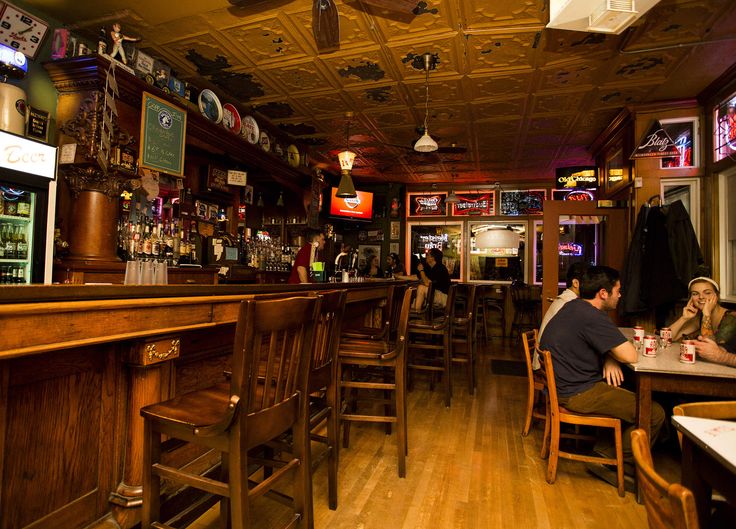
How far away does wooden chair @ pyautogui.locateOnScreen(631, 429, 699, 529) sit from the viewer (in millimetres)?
725

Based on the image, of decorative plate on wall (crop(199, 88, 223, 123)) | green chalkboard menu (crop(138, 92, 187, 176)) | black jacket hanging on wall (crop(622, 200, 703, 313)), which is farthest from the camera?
decorative plate on wall (crop(199, 88, 223, 123))

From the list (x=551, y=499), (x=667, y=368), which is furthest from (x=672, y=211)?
(x=551, y=499)

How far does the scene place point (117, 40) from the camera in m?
3.64

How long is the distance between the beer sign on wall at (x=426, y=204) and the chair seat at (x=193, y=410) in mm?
8582

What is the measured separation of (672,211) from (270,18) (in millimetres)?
4472

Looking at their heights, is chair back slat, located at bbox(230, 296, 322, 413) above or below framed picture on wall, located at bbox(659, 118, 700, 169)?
below

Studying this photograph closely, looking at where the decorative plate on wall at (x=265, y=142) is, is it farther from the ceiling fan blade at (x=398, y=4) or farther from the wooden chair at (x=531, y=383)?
the wooden chair at (x=531, y=383)

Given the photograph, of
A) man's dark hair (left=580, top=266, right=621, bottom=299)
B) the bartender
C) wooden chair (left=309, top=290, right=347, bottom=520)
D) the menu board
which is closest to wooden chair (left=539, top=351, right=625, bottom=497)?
man's dark hair (left=580, top=266, right=621, bottom=299)

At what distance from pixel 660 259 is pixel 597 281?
2.37 m

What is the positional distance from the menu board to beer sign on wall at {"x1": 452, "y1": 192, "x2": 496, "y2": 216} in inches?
10.4

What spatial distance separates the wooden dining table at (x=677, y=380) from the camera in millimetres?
2139

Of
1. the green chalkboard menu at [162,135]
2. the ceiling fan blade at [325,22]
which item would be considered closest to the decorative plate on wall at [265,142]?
the green chalkboard menu at [162,135]

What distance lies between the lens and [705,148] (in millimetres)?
4555

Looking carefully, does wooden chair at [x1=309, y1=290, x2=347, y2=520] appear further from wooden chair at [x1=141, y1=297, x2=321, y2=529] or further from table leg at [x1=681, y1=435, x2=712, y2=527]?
table leg at [x1=681, y1=435, x2=712, y2=527]
